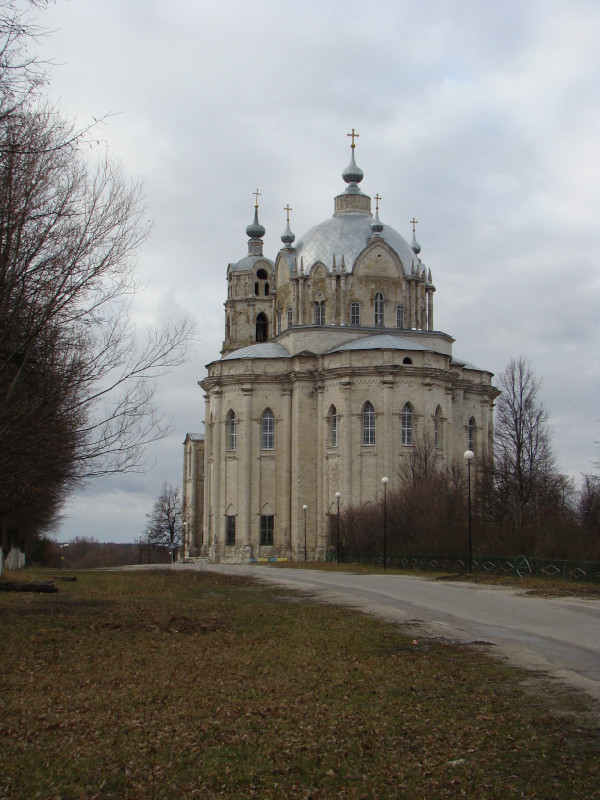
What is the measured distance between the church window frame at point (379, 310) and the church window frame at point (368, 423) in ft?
25.9

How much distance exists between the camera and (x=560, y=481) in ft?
156

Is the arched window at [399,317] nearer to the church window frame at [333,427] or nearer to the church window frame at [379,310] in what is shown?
the church window frame at [379,310]

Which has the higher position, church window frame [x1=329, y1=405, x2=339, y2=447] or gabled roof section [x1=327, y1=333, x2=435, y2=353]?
gabled roof section [x1=327, y1=333, x2=435, y2=353]

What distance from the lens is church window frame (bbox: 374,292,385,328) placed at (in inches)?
2436

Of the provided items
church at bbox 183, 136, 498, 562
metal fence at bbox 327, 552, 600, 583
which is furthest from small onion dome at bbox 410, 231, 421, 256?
metal fence at bbox 327, 552, 600, 583

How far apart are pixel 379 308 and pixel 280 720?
5456 cm

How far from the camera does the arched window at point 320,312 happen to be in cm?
6216

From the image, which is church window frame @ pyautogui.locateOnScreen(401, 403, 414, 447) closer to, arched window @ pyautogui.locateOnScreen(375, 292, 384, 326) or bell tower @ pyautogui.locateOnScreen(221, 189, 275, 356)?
arched window @ pyautogui.locateOnScreen(375, 292, 384, 326)

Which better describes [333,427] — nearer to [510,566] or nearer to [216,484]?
[216,484]

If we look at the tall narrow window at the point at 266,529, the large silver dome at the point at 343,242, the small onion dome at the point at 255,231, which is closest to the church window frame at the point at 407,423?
the tall narrow window at the point at 266,529

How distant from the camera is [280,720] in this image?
858 centimetres

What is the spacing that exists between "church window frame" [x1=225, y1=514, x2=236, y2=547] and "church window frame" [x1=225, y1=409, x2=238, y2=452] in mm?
4284

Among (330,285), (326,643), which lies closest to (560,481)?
(330,285)

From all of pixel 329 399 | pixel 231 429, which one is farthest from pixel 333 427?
pixel 231 429
